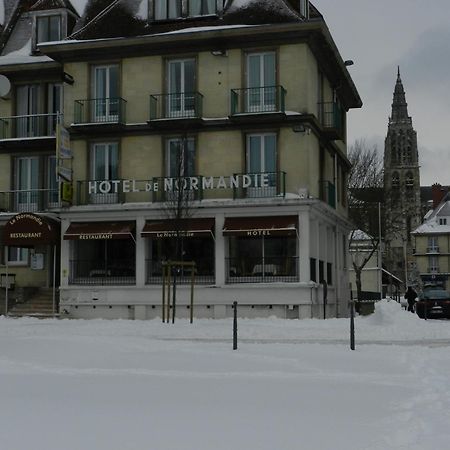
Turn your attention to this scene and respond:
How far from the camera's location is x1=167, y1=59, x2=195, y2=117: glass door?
3014cm

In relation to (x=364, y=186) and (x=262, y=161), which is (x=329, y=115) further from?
(x=364, y=186)

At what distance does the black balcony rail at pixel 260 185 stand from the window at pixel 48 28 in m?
10.9

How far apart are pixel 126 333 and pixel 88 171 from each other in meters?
12.2

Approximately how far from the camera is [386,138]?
14375 centimetres

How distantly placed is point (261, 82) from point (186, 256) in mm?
7250

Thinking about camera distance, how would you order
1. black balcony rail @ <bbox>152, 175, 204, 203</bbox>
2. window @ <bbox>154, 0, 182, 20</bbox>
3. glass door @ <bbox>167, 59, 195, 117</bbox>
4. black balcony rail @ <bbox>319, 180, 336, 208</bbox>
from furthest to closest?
1. black balcony rail @ <bbox>319, 180, 336, 208</bbox>
2. window @ <bbox>154, 0, 182, 20</bbox>
3. glass door @ <bbox>167, 59, 195, 117</bbox>
4. black balcony rail @ <bbox>152, 175, 204, 203</bbox>

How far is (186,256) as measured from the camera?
101ft

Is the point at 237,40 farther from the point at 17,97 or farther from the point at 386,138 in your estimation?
the point at 386,138

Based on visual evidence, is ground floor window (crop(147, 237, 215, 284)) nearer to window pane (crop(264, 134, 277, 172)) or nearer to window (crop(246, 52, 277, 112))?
window pane (crop(264, 134, 277, 172))

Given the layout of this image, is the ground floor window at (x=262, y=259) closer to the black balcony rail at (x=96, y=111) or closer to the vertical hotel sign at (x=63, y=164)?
the vertical hotel sign at (x=63, y=164)

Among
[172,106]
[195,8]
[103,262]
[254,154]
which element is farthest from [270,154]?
[103,262]

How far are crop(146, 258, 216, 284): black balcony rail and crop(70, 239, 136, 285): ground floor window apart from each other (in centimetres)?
73

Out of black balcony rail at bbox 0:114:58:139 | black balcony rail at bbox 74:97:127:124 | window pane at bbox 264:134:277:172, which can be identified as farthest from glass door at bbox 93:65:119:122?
window pane at bbox 264:134:277:172

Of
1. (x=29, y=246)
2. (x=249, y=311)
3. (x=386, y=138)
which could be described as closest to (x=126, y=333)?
(x=249, y=311)
